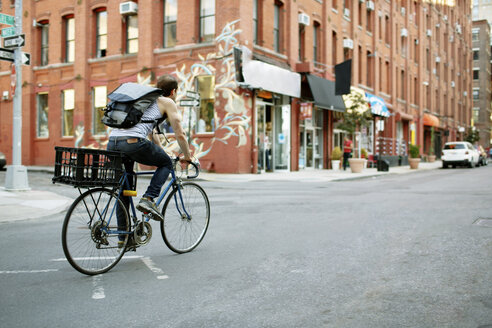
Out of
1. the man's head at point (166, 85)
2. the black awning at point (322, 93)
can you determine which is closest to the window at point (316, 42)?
the black awning at point (322, 93)

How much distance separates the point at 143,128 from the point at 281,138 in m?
19.1

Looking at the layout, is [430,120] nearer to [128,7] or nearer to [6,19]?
[128,7]

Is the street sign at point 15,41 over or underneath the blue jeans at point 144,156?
over

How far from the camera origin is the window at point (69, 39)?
85.4 ft

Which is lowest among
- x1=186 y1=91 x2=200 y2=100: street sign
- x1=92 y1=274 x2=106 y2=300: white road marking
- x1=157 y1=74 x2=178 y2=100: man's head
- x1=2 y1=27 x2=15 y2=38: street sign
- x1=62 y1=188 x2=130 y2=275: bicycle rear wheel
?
x1=92 y1=274 x2=106 y2=300: white road marking

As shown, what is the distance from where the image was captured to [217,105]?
21.0m

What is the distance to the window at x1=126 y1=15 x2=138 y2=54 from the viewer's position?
23.8 meters

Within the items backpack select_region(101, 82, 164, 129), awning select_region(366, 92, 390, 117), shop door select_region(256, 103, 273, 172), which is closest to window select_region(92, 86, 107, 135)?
shop door select_region(256, 103, 273, 172)

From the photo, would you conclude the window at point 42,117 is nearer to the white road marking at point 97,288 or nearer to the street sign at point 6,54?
the street sign at point 6,54

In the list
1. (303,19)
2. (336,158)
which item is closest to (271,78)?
(303,19)

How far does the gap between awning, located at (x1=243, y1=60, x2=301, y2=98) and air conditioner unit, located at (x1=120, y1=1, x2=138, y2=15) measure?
6601 mm

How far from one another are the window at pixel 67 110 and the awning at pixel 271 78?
34.5 feet

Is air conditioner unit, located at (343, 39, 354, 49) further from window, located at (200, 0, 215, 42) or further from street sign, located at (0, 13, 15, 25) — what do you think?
street sign, located at (0, 13, 15, 25)

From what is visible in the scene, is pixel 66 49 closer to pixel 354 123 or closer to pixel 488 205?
pixel 354 123
